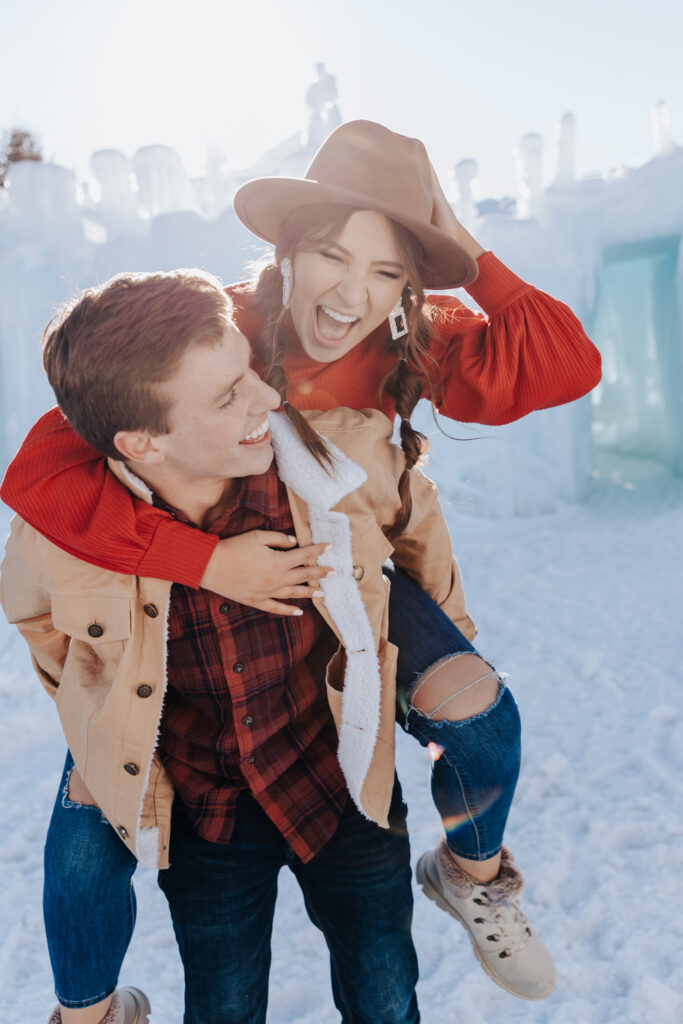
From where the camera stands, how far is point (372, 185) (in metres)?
1.64

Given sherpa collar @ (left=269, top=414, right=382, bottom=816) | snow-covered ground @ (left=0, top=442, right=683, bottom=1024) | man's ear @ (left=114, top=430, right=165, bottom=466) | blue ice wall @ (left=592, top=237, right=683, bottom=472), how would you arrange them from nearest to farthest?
man's ear @ (left=114, top=430, right=165, bottom=466), sherpa collar @ (left=269, top=414, right=382, bottom=816), snow-covered ground @ (left=0, top=442, right=683, bottom=1024), blue ice wall @ (left=592, top=237, right=683, bottom=472)

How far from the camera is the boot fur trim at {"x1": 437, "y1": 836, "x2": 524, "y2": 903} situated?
1.70 metres

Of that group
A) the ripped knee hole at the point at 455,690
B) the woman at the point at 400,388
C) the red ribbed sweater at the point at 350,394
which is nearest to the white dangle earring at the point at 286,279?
the woman at the point at 400,388

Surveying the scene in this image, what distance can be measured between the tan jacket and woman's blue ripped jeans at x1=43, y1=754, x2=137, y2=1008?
10 cm

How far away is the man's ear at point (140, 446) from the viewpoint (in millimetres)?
1411

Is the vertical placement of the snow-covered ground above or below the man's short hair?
below

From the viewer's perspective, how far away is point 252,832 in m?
1.67

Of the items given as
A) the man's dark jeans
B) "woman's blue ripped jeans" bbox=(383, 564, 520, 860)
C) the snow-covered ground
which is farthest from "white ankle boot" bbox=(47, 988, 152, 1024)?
"woman's blue ripped jeans" bbox=(383, 564, 520, 860)

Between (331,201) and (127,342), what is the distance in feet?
2.03

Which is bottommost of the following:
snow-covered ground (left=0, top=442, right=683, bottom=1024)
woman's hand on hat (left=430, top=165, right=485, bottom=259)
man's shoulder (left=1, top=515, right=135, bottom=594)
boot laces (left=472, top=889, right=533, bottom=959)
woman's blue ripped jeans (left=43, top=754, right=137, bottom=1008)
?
snow-covered ground (left=0, top=442, right=683, bottom=1024)

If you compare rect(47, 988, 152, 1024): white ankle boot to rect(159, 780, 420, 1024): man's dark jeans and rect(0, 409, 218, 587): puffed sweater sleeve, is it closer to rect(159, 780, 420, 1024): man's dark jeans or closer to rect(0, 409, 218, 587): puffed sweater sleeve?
rect(159, 780, 420, 1024): man's dark jeans

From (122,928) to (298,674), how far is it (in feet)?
2.26

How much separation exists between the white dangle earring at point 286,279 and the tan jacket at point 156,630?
1.11 ft

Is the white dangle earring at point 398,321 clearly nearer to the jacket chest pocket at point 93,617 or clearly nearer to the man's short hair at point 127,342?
the man's short hair at point 127,342
